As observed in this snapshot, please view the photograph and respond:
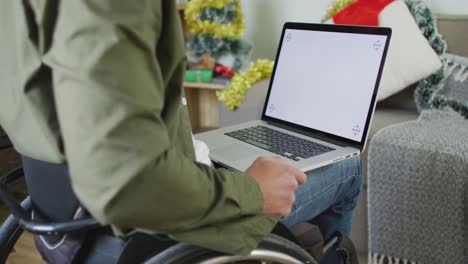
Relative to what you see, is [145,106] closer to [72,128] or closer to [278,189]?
[72,128]

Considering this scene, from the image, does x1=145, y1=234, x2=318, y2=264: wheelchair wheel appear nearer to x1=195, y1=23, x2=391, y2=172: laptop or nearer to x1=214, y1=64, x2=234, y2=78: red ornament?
x1=195, y1=23, x2=391, y2=172: laptop

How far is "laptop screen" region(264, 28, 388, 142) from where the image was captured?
3.23ft

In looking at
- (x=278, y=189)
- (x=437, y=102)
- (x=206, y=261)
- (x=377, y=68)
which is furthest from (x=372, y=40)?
(x=437, y=102)

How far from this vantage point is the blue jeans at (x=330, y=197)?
90 centimetres

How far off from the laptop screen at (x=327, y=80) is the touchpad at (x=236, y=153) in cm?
18

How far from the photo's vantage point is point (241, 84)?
6.29ft

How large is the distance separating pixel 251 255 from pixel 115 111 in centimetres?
29

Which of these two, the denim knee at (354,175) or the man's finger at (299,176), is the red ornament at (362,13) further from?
the man's finger at (299,176)

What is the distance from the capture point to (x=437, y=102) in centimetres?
170

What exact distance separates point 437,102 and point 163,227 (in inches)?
58.1

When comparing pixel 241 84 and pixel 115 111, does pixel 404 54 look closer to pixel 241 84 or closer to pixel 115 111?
pixel 241 84

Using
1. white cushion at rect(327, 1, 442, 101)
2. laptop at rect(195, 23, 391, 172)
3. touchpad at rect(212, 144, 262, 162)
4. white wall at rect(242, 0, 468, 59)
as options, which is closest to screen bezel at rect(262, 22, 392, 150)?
laptop at rect(195, 23, 391, 172)

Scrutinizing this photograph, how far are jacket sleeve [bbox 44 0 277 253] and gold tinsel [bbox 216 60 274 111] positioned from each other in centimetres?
138

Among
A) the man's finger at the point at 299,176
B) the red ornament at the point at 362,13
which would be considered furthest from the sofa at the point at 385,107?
the man's finger at the point at 299,176
